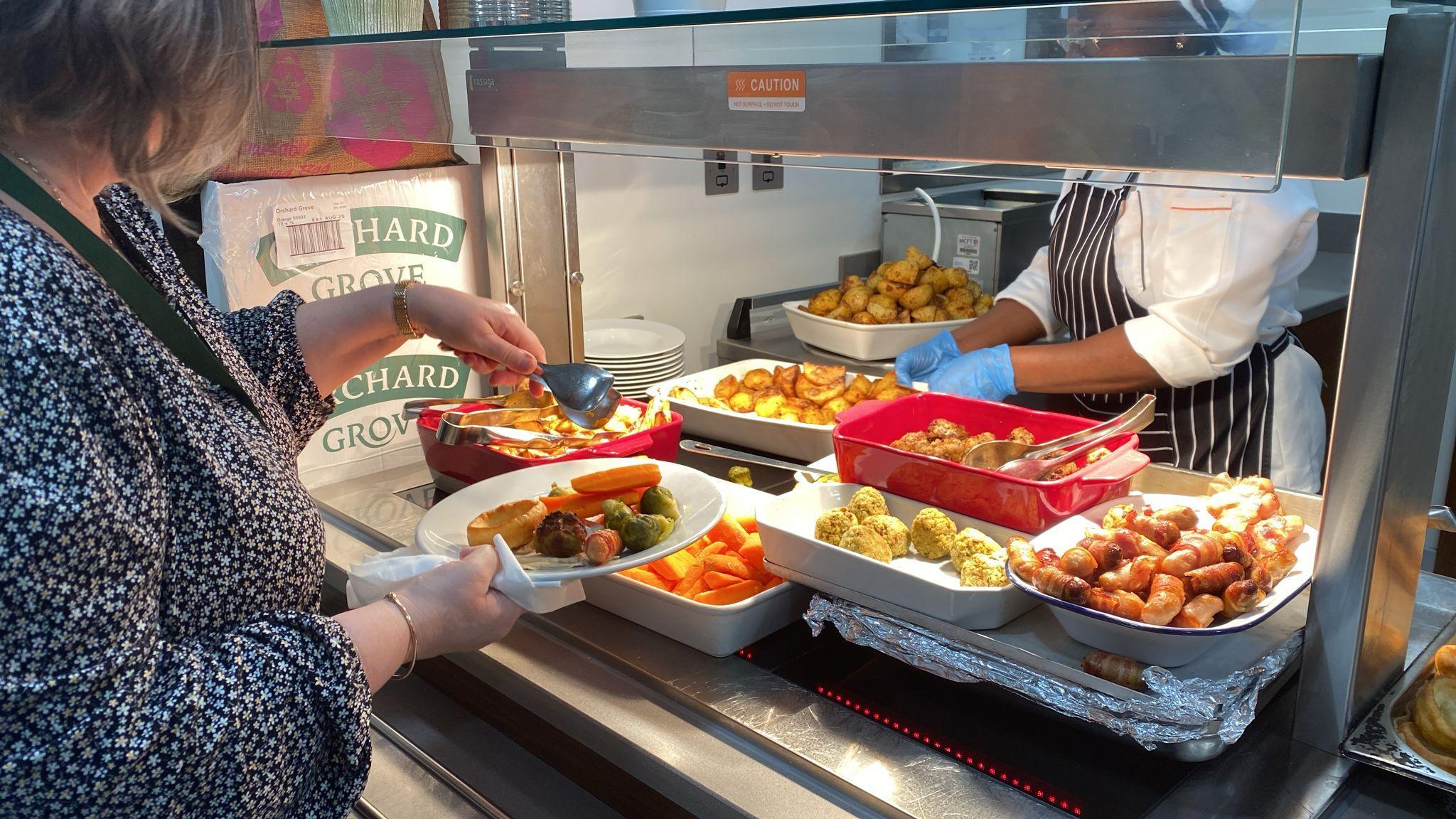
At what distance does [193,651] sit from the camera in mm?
684

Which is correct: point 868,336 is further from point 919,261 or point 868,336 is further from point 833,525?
point 833,525

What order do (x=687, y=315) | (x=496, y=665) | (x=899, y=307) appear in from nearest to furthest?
(x=496, y=665) < (x=899, y=307) < (x=687, y=315)

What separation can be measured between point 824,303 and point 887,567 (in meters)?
1.47

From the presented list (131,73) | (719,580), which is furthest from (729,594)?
(131,73)

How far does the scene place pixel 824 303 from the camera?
2402 millimetres

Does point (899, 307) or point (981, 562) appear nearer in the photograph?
point (981, 562)

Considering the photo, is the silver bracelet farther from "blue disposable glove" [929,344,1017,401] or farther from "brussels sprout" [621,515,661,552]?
"blue disposable glove" [929,344,1017,401]

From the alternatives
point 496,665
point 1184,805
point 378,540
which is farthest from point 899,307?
point 1184,805

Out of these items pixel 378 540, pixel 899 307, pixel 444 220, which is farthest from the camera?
pixel 899 307

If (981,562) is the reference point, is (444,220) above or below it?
above

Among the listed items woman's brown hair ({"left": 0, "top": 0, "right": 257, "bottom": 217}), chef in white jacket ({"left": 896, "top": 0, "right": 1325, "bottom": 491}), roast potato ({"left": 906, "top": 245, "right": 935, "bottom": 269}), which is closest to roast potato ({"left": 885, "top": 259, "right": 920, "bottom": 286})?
roast potato ({"left": 906, "top": 245, "right": 935, "bottom": 269})

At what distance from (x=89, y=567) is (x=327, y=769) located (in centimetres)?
24

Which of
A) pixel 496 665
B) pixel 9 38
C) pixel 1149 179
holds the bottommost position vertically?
pixel 496 665

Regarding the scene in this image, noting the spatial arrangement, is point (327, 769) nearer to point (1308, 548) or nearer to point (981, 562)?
point (981, 562)
